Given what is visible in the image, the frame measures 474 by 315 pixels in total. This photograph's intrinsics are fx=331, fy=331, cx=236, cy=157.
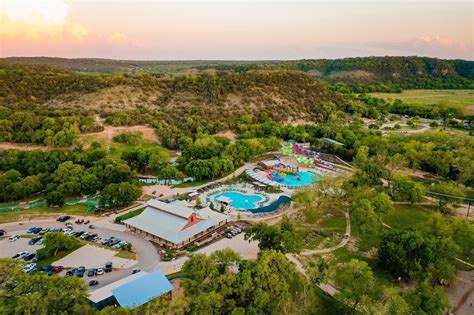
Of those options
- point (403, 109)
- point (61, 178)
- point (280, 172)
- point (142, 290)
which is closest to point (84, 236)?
point (61, 178)

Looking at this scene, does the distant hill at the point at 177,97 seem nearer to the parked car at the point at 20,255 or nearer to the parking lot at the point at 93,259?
the parking lot at the point at 93,259

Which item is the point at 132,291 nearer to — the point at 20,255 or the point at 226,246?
the point at 226,246

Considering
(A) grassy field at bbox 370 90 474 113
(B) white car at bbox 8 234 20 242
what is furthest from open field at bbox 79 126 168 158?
(A) grassy field at bbox 370 90 474 113

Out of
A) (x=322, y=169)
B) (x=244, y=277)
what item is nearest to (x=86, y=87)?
(x=322, y=169)

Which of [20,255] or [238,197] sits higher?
[20,255]

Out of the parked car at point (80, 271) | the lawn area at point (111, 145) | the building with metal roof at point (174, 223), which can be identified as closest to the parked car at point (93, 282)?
the parked car at point (80, 271)

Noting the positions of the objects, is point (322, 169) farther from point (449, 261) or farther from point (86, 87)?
point (86, 87)
